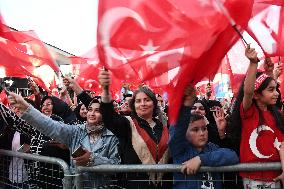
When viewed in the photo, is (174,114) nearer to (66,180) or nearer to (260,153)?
(260,153)

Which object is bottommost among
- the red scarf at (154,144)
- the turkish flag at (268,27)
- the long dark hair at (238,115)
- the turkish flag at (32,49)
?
the red scarf at (154,144)

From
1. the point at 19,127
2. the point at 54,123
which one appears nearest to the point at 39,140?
the point at 19,127

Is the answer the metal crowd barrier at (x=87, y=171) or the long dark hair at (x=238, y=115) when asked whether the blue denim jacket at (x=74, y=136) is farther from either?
the long dark hair at (x=238, y=115)

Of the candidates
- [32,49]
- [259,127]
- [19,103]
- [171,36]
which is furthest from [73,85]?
[259,127]

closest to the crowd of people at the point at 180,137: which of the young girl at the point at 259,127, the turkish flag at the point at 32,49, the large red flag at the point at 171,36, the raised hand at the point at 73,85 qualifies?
the young girl at the point at 259,127

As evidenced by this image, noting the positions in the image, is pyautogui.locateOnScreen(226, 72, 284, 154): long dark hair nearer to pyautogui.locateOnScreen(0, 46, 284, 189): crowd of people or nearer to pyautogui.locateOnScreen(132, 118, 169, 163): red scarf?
pyautogui.locateOnScreen(0, 46, 284, 189): crowd of people

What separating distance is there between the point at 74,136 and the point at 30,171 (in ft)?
2.38

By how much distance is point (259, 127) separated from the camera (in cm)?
329

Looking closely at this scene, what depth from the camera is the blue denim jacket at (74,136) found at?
12.3ft

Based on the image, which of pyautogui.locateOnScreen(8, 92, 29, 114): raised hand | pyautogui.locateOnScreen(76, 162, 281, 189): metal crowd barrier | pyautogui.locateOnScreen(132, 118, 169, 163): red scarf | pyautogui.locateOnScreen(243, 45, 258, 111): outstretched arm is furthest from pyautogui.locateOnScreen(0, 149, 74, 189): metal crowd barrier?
pyautogui.locateOnScreen(243, 45, 258, 111): outstretched arm

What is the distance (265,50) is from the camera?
3.35m

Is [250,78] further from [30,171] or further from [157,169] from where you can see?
[30,171]

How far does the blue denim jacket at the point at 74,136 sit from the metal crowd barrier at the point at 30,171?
21cm

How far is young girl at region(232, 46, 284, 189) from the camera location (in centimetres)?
315
